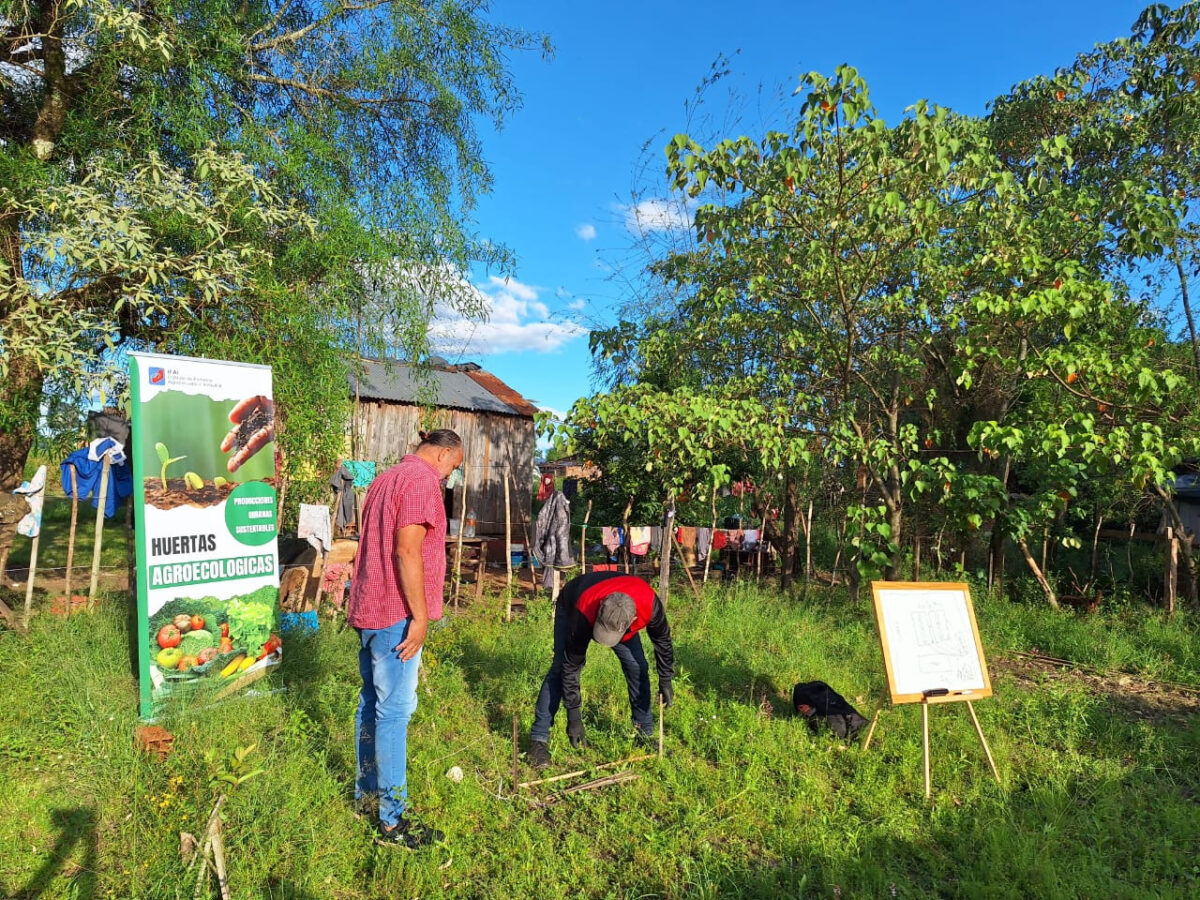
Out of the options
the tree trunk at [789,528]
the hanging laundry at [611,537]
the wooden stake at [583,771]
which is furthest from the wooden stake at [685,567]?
the wooden stake at [583,771]

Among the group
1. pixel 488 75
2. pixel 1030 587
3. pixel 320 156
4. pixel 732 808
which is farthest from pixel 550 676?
pixel 1030 587

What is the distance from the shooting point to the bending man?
4.00 m

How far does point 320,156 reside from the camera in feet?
22.2

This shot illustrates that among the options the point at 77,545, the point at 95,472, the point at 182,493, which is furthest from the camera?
the point at 77,545

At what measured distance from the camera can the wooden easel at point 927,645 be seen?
4.35 meters

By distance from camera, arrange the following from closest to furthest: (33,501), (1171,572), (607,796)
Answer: (607,796) < (33,501) < (1171,572)

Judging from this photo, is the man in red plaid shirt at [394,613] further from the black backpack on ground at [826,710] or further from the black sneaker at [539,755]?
the black backpack on ground at [826,710]

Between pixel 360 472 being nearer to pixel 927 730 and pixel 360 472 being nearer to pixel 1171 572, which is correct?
pixel 927 730

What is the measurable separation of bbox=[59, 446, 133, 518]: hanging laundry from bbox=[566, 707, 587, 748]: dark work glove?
5.64 m

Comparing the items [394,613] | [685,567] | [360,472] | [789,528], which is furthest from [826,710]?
[360,472]

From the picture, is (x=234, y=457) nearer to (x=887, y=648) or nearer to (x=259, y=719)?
(x=259, y=719)

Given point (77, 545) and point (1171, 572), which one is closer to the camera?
point (1171, 572)

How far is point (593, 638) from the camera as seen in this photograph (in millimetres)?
4039

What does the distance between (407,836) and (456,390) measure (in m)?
12.1
